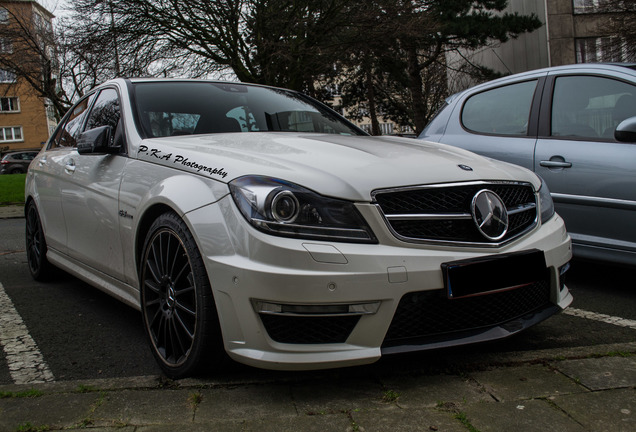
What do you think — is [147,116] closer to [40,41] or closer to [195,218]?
[195,218]

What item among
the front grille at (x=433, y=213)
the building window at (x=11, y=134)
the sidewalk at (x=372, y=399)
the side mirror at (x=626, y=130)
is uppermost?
the building window at (x=11, y=134)

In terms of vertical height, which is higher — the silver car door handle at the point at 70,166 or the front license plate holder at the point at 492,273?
the silver car door handle at the point at 70,166

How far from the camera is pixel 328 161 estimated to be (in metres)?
2.79

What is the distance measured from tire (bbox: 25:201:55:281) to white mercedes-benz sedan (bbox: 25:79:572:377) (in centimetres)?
191

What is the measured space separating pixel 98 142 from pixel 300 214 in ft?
5.41

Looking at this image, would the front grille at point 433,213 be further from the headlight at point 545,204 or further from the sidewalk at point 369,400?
the sidewalk at point 369,400

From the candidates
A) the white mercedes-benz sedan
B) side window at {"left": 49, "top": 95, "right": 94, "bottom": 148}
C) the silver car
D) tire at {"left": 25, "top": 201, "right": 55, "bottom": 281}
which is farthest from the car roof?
tire at {"left": 25, "top": 201, "right": 55, "bottom": 281}

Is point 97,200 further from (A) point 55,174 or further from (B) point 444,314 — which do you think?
(B) point 444,314

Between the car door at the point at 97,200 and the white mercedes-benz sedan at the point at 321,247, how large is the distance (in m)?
0.03

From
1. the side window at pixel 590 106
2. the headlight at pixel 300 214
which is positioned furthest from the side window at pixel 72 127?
Answer: the side window at pixel 590 106

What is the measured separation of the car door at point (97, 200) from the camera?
11.5 feet

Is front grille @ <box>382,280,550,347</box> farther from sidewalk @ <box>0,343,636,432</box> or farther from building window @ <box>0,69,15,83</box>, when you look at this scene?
building window @ <box>0,69,15,83</box>

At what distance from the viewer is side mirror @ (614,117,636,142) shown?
398 cm

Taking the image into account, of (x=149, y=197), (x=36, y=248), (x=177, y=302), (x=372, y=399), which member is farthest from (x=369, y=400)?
(x=36, y=248)
